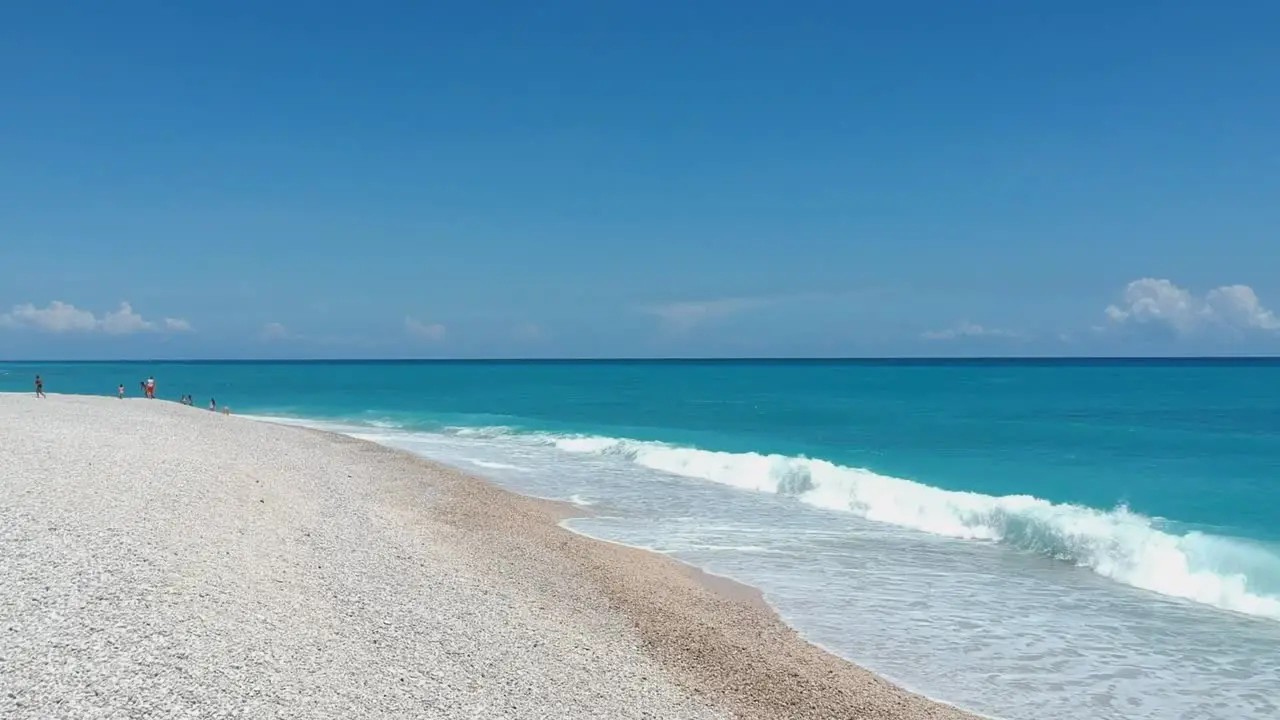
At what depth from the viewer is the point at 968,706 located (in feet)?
27.3

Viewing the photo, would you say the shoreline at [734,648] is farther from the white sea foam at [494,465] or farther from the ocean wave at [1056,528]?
the white sea foam at [494,465]

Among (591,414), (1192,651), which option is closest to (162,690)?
(1192,651)

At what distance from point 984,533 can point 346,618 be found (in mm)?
13256

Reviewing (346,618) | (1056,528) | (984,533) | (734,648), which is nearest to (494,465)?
(984,533)

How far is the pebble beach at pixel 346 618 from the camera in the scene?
21.6 feet

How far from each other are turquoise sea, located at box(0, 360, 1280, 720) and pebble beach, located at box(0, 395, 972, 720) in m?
1.45

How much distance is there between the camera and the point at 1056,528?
51.8 ft

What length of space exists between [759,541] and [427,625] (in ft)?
27.8

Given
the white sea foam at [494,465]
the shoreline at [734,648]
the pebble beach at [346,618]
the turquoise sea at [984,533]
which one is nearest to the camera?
the pebble beach at [346,618]

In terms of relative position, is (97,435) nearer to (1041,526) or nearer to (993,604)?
(993,604)

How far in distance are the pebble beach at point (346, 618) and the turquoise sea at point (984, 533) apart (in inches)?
57.2

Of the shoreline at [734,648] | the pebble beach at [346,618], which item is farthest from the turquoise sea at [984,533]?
the pebble beach at [346,618]

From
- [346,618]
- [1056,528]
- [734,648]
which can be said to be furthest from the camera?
[1056,528]

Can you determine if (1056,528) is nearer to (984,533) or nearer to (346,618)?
(984,533)
